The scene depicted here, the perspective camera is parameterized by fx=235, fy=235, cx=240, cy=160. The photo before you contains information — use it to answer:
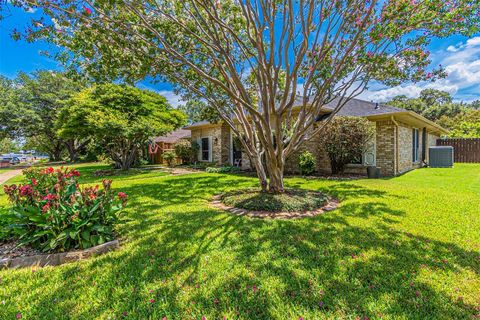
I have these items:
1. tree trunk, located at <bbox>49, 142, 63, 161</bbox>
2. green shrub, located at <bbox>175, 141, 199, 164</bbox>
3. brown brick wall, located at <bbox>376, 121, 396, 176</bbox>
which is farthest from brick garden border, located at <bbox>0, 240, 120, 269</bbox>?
tree trunk, located at <bbox>49, 142, 63, 161</bbox>

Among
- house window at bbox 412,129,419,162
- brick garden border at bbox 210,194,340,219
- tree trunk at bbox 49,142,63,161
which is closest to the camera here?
brick garden border at bbox 210,194,340,219

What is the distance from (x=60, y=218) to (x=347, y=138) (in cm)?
959

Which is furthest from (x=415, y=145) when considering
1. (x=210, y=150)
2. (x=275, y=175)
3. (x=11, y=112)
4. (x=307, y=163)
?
(x=11, y=112)

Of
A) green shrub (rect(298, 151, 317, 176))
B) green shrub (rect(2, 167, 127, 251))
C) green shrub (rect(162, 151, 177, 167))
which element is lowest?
green shrub (rect(2, 167, 127, 251))

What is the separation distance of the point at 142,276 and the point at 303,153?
982 cm

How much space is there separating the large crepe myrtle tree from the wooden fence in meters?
15.3

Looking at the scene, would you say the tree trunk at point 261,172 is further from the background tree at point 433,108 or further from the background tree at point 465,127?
the background tree at point 433,108

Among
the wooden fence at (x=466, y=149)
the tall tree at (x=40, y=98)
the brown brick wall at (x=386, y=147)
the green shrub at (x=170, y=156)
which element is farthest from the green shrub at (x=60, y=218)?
the tall tree at (x=40, y=98)

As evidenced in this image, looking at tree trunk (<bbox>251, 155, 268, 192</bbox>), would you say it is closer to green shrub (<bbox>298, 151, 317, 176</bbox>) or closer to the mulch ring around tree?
the mulch ring around tree

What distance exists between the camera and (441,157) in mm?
13633

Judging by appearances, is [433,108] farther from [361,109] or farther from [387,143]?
[387,143]

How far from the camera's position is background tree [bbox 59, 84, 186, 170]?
38.9 ft

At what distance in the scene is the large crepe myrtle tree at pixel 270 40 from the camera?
5.11 meters

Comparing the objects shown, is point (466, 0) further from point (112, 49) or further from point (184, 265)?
point (112, 49)
